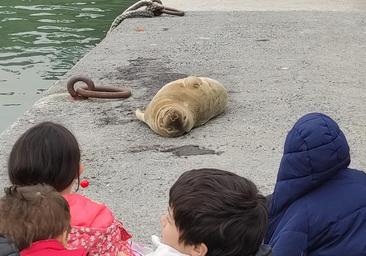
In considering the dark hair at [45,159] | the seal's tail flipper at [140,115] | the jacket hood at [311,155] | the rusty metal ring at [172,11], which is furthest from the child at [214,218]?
the rusty metal ring at [172,11]

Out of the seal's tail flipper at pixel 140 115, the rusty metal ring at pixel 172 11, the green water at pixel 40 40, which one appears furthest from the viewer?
the rusty metal ring at pixel 172 11

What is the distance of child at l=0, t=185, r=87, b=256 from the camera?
2.30 m

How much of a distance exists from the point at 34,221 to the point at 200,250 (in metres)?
0.56

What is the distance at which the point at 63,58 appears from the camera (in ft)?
38.3

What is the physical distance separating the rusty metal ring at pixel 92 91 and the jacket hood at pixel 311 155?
386 cm

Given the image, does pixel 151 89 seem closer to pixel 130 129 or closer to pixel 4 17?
pixel 130 129

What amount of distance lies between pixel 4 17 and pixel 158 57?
23.8ft

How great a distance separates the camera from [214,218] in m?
2.18

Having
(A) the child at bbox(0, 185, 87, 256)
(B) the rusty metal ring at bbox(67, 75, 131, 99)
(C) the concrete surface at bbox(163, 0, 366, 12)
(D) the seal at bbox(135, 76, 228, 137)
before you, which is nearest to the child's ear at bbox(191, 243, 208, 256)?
Answer: (A) the child at bbox(0, 185, 87, 256)

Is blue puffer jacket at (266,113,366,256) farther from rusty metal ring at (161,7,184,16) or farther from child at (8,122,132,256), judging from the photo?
rusty metal ring at (161,7,184,16)

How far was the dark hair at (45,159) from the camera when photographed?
9.48 feet

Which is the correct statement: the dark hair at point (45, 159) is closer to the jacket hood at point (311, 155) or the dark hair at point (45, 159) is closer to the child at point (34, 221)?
the child at point (34, 221)

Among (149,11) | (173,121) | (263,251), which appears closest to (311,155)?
(263,251)

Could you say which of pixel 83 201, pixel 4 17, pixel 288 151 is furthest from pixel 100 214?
pixel 4 17
